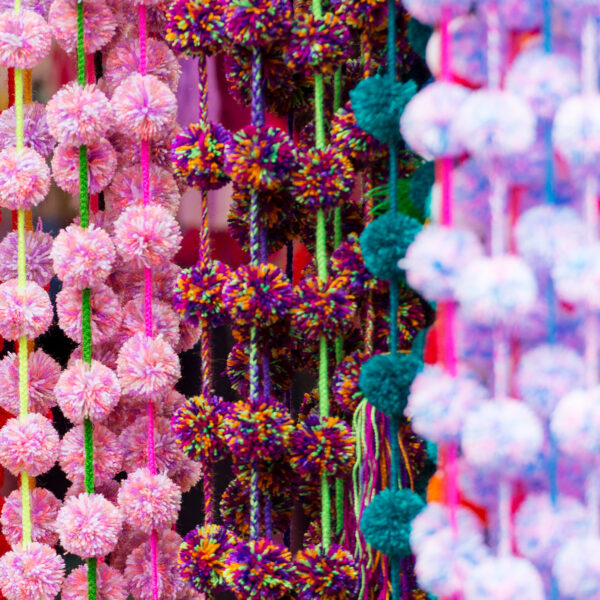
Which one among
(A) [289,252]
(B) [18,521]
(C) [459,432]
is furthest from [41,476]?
(C) [459,432]

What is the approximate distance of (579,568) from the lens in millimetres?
518

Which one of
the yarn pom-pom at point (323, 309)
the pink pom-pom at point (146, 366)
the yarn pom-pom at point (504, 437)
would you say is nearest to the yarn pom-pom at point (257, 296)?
the yarn pom-pom at point (323, 309)

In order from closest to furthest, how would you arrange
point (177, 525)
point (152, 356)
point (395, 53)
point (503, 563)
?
point (503, 563) → point (395, 53) → point (152, 356) → point (177, 525)

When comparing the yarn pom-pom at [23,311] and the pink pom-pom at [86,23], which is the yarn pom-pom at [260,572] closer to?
the yarn pom-pom at [23,311]

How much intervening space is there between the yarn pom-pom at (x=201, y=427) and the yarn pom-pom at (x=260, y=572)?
0.08m

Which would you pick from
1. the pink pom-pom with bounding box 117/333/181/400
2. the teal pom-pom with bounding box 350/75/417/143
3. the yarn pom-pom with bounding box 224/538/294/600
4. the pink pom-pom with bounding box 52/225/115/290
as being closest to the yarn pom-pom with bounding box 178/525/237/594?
the yarn pom-pom with bounding box 224/538/294/600

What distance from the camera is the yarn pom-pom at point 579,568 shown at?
0.52m

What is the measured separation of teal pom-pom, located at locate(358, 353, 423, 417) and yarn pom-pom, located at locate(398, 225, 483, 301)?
0.10 m

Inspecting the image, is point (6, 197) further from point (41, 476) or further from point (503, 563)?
point (503, 563)

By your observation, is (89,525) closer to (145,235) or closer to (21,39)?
(145,235)

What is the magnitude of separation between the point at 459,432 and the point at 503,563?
0.08 m

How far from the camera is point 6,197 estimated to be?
0.81 m

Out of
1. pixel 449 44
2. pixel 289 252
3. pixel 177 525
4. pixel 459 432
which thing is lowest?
pixel 177 525

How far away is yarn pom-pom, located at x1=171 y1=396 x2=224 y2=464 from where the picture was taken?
74cm
